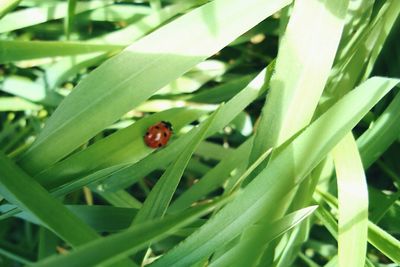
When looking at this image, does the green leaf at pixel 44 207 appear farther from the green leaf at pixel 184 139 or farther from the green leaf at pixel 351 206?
the green leaf at pixel 351 206

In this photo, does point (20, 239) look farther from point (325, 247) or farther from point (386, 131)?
point (386, 131)

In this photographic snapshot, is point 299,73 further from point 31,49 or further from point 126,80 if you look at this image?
Result: point 31,49

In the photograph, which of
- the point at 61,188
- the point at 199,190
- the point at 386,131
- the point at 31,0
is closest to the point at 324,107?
the point at 386,131

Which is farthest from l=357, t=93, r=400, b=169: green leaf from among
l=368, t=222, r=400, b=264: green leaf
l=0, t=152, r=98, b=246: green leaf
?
l=0, t=152, r=98, b=246: green leaf

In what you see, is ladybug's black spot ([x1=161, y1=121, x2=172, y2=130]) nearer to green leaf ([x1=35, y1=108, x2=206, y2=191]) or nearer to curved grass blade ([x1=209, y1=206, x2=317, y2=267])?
green leaf ([x1=35, y1=108, x2=206, y2=191])

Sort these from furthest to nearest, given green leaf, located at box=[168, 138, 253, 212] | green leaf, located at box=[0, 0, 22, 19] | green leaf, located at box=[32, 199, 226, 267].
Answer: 1. green leaf, located at box=[168, 138, 253, 212]
2. green leaf, located at box=[0, 0, 22, 19]
3. green leaf, located at box=[32, 199, 226, 267]

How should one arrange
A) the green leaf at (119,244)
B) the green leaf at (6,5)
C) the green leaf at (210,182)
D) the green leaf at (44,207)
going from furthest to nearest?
the green leaf at (210,182) → the green leaf at (6,5) → the green leaf at (44,207) → the green leaf at (119,244)

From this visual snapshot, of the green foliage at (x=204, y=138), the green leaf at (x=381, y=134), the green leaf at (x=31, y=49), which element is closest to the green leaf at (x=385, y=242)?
the green foliage at (x=204, y=138)
